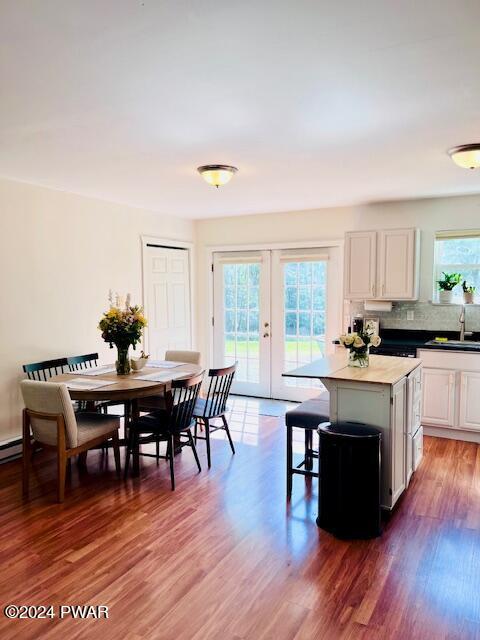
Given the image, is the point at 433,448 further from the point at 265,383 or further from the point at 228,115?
the point at 228,115

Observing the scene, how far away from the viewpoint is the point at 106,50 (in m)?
1.97

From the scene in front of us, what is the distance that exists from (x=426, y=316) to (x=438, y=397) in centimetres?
103

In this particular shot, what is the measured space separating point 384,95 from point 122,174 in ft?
7.84

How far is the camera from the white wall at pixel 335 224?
5.18 metres

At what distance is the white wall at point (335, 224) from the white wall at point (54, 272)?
121 cm

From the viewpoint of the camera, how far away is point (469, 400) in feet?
15.1

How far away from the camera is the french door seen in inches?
234

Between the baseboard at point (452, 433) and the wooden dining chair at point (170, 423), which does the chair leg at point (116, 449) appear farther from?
the baseboard at point (452, 433)

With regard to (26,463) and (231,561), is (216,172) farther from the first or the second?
(231,561)

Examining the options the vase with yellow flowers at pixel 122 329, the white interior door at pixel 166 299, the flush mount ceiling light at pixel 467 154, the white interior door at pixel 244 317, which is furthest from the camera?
the white interior door at pixel 244 317

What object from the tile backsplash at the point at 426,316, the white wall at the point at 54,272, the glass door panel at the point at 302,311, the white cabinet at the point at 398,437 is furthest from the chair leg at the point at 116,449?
the tile backsplash at the point at 426,316

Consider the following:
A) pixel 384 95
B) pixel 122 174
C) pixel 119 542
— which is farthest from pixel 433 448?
pixel 122 174

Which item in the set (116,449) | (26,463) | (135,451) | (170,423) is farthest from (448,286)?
(26,463)

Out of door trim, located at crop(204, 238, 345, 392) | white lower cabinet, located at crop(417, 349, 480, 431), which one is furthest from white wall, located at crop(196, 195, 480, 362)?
white lower cabinet, located at crop(417, 349, 480, 431)
